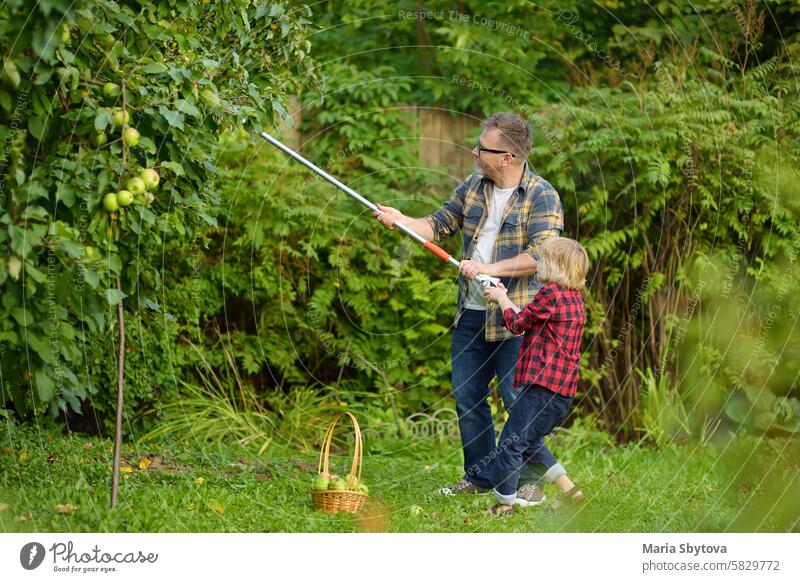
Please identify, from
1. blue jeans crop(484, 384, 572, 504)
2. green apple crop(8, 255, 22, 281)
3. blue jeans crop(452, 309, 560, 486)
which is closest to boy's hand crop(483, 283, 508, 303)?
blue jeans crop(452, 309, 560, 486)

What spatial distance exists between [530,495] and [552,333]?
1063 millimetres

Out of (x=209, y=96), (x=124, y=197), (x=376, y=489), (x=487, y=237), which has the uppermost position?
(x=209, y=96)

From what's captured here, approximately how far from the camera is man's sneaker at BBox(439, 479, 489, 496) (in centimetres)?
533

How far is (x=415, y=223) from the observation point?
552 cm

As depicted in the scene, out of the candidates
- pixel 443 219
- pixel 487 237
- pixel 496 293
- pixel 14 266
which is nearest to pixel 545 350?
pixel 496 293

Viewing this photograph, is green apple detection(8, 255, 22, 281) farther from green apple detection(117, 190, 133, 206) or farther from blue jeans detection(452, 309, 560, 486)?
blue jeans detection(452, 309, 560, 486)

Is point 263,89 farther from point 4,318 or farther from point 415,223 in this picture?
point 4,318

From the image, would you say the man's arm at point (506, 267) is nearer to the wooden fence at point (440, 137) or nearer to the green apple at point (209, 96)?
the green apple at point (209, 96)

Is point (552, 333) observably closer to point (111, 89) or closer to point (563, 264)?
point (563, 264)

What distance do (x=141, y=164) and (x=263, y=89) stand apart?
84cm

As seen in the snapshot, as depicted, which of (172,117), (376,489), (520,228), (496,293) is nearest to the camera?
(172,117)

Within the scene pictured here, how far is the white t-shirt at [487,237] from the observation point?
5.23 meters

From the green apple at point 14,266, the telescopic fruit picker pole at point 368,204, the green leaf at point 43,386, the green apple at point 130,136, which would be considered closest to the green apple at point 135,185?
the green apple at point 130,136

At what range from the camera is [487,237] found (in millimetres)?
5273
